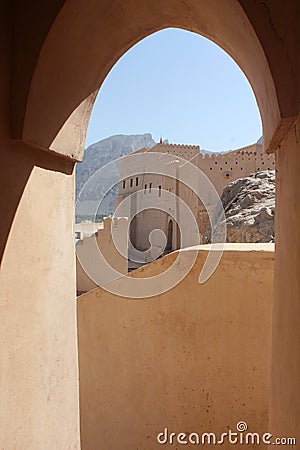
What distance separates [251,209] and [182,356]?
10.9 metres

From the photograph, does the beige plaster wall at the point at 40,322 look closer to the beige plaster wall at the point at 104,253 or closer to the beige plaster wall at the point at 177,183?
the beige plaster wall at the point at 104,253

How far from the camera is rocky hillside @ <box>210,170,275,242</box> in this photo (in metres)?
12.6

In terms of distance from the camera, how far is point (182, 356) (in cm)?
383

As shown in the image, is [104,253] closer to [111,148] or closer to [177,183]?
[177,183]

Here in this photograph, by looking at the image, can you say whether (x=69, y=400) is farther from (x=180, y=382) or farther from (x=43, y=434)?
(x=180, y=382)

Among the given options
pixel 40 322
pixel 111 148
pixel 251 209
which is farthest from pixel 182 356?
pixel 111 148

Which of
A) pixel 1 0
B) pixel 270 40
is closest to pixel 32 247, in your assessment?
pixel 1 0

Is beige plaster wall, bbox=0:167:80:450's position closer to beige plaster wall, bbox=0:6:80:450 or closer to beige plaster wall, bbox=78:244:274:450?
beige plaster wall, bbox=0:6:80:450

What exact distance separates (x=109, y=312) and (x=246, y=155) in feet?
57.2

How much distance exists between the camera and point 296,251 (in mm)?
1484

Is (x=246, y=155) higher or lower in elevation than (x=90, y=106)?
higher

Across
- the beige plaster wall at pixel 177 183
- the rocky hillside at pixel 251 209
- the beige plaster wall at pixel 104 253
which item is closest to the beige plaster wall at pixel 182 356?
the beige plaster wall at pixel 104 253

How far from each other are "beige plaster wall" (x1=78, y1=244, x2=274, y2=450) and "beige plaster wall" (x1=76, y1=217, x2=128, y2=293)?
17.9 ft

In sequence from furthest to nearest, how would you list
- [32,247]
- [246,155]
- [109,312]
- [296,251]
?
[246,155]
[109,312]
[32,247]
[296,251]
